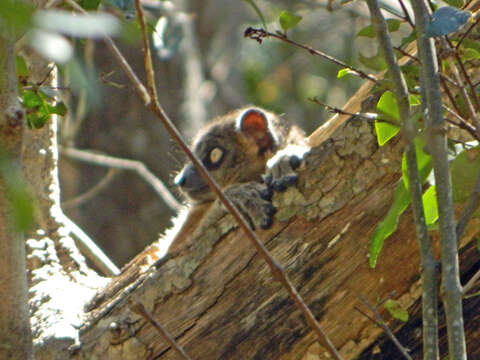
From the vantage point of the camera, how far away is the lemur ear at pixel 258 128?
4.60 meters

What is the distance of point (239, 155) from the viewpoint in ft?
15.3

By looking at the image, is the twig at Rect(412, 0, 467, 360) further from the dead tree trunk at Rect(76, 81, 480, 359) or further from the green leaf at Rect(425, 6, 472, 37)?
the dead tree trunk at Rect(76, 81, 480, 359)

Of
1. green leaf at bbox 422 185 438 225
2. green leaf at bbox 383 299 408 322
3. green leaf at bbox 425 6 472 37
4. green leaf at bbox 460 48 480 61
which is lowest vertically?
green leaf at bbox 383 299 408 322

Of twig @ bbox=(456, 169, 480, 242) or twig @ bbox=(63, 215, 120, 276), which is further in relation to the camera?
twig @ bbox=(63, 215, 120, 276)

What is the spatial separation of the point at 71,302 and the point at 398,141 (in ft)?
5.02

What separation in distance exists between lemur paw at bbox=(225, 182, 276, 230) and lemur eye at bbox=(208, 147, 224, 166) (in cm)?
118

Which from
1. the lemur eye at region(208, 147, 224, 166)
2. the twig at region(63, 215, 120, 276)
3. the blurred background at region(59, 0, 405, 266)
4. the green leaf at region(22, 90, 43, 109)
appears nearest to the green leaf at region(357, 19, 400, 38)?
the green leaf at region(22, 90, 43, 109)

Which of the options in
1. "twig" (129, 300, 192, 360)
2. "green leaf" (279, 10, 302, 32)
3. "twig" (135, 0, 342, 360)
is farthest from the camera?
"green leaf" (279, 10, 302, 32)

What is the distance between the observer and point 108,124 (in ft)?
28.6

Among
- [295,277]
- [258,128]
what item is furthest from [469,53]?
[258,128]

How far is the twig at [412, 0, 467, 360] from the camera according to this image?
5.90 ft

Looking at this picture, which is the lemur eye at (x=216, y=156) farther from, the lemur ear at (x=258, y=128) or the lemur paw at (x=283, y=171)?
the lemur paw at (x=283, y=171)

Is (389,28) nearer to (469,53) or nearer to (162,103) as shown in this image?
(469,53)

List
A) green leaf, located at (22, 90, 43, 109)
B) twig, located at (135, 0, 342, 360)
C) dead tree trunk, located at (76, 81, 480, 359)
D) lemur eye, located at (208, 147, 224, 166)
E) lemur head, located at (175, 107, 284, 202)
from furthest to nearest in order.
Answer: lemur eye, located at (208, 147, 224, 166), lemur head, located at (175, 107, 284, 202), dead tree trunk, located at (76, 81, 480, 359), green leaf, located at (22, 90, 43, 109), twig, located at (135, 0, 342, 360)
